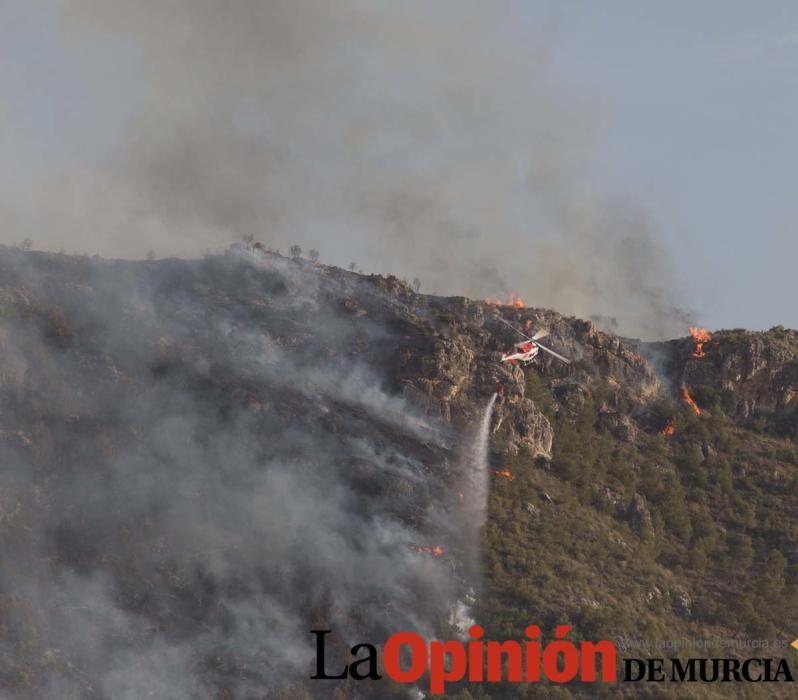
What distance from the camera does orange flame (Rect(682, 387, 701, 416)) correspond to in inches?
7657

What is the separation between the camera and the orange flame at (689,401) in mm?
194500

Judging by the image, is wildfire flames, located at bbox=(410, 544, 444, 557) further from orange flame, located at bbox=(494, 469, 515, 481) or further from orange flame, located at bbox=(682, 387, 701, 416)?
orange flame, located at bbox=(682, 387, 701, 416)

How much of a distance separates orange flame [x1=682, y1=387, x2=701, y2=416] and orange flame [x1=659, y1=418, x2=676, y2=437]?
6.12 metres

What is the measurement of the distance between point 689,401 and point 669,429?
991cm

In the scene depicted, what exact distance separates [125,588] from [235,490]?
71.1 feet

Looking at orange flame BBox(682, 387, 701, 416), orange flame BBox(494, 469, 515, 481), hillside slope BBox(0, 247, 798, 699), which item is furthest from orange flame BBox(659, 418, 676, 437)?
orange flame BBox(494, 469, 515, 481)

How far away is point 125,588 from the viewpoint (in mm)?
134250

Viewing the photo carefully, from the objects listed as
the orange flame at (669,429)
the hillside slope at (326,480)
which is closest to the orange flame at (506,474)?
the hillside slope at (326,480)

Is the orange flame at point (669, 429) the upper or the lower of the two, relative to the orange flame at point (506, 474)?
upper

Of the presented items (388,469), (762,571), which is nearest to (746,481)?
(762,571)

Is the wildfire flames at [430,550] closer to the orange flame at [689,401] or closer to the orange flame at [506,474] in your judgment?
the orange flame at [506,474]

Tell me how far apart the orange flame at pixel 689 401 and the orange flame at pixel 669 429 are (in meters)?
6.12

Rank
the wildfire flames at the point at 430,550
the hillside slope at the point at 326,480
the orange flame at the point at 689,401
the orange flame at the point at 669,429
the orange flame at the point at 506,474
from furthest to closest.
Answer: the orange flame at the point at 689,401, the orange flame at the point at 669,429, the orange flame at the point at 506,474, the wildfire flames at the point at 430,550, the hillside slope at the point at 326,480

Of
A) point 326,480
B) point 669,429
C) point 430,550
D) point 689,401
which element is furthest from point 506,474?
point 689,401
